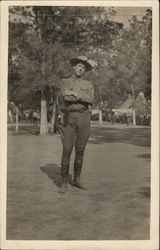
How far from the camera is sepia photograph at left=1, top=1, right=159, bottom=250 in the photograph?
322 centimetres

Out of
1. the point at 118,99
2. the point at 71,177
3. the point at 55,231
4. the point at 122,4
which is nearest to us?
the point at 55,231

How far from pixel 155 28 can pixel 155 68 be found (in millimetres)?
293

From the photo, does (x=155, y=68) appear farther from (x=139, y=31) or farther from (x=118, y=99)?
(x=118, y=99)

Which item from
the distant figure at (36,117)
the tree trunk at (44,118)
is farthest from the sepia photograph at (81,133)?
the distant figure at (36,117)

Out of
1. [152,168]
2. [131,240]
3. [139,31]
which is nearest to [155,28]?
[139,31]

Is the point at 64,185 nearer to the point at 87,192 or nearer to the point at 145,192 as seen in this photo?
the point at 87,192

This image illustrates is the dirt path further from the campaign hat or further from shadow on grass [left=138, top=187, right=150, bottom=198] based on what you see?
the campaign hat

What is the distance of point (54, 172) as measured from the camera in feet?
11.6

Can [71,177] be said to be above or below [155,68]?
below

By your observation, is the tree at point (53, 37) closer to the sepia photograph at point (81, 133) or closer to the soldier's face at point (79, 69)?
the sepia photograph at point (81, 133)

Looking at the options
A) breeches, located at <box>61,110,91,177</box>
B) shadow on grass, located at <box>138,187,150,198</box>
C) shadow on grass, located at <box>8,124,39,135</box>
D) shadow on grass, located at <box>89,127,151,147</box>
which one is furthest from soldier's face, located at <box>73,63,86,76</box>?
shadow on grass, located at <box>138,187,150,198</box>

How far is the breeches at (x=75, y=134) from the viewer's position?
3432 millimetres

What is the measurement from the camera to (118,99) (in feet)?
13.0

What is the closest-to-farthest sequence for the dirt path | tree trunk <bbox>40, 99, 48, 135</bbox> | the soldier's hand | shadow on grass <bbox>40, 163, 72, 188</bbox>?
the dirt path → the soldier's hand → shadow on grass <bbox>40, 163, 72, 188</bbox> → tree trunk <bbox>40, 99, 48, 135</bbox>
